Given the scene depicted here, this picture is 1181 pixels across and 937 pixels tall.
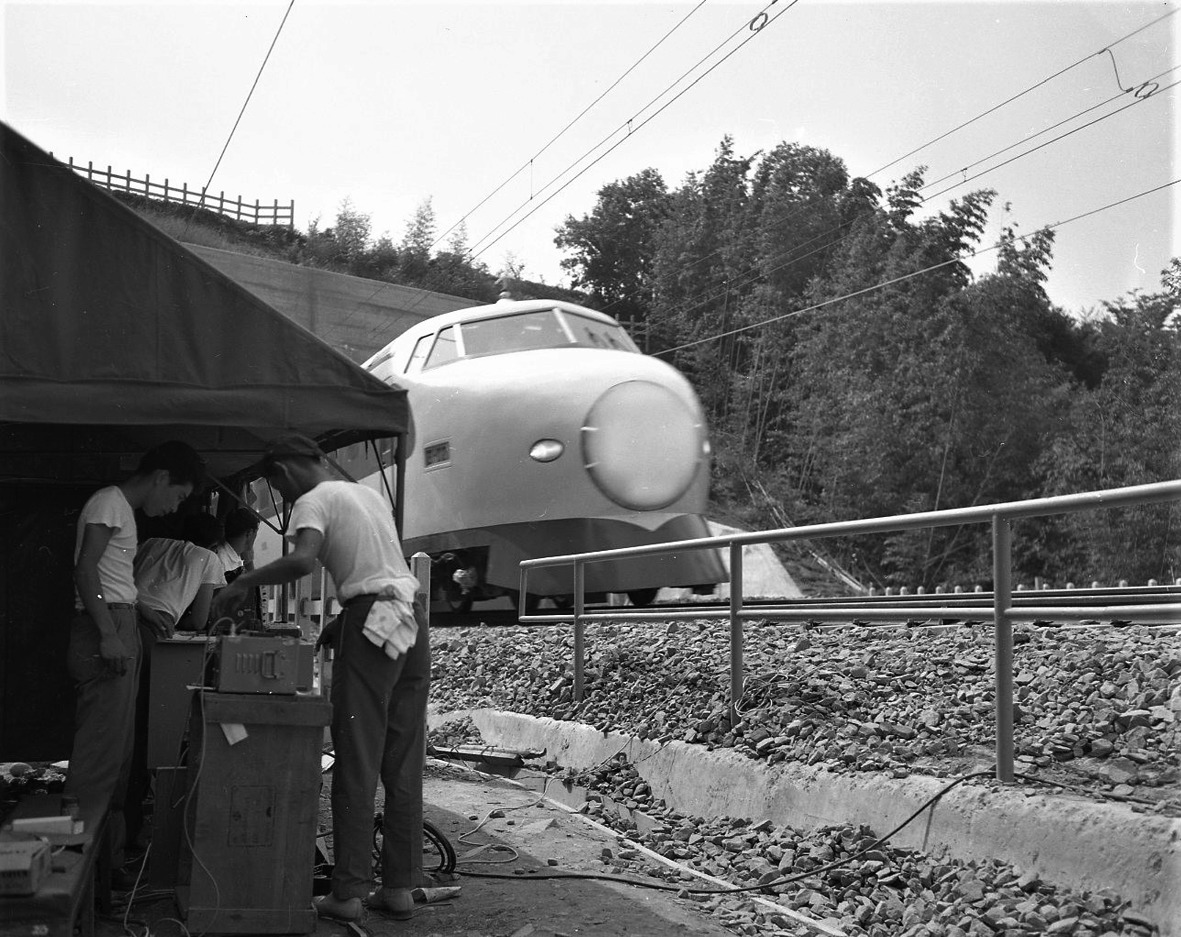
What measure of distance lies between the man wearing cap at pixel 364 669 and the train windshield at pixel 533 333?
915 centimetres

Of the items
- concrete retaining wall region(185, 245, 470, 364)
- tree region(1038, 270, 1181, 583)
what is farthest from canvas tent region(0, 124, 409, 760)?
concrete retaining wall region(185, 245, 470, 364)

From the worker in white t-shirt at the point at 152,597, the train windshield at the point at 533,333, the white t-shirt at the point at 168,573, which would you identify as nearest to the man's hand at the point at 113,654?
the worker in white t-shirt at the point at 152,597

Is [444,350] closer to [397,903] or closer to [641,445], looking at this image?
[641,445]

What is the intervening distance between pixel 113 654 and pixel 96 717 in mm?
284

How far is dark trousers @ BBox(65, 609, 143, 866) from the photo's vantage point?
16.3ft

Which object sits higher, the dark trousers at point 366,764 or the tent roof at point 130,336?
the tent roof at point 130,336

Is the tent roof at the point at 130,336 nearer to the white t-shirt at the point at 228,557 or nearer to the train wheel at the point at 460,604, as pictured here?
the white t-shirt at the point at 228,557

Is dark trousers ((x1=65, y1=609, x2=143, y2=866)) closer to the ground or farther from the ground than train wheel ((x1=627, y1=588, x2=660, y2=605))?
closer to the ground

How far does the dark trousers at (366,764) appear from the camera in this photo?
186 inches

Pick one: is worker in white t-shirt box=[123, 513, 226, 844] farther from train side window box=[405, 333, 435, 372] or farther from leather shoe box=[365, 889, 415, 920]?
train side window box=[405, 333, 435, 372]

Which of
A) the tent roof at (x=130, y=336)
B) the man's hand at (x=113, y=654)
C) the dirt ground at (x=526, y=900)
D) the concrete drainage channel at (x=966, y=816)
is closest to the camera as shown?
the concrete drainage channel at (x=966, y=816)

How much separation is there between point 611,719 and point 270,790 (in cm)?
391

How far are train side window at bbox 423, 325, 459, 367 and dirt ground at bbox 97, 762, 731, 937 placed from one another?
803cm

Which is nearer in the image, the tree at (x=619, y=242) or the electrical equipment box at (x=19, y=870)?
the electrical equipment box at (x=19, y=870)
